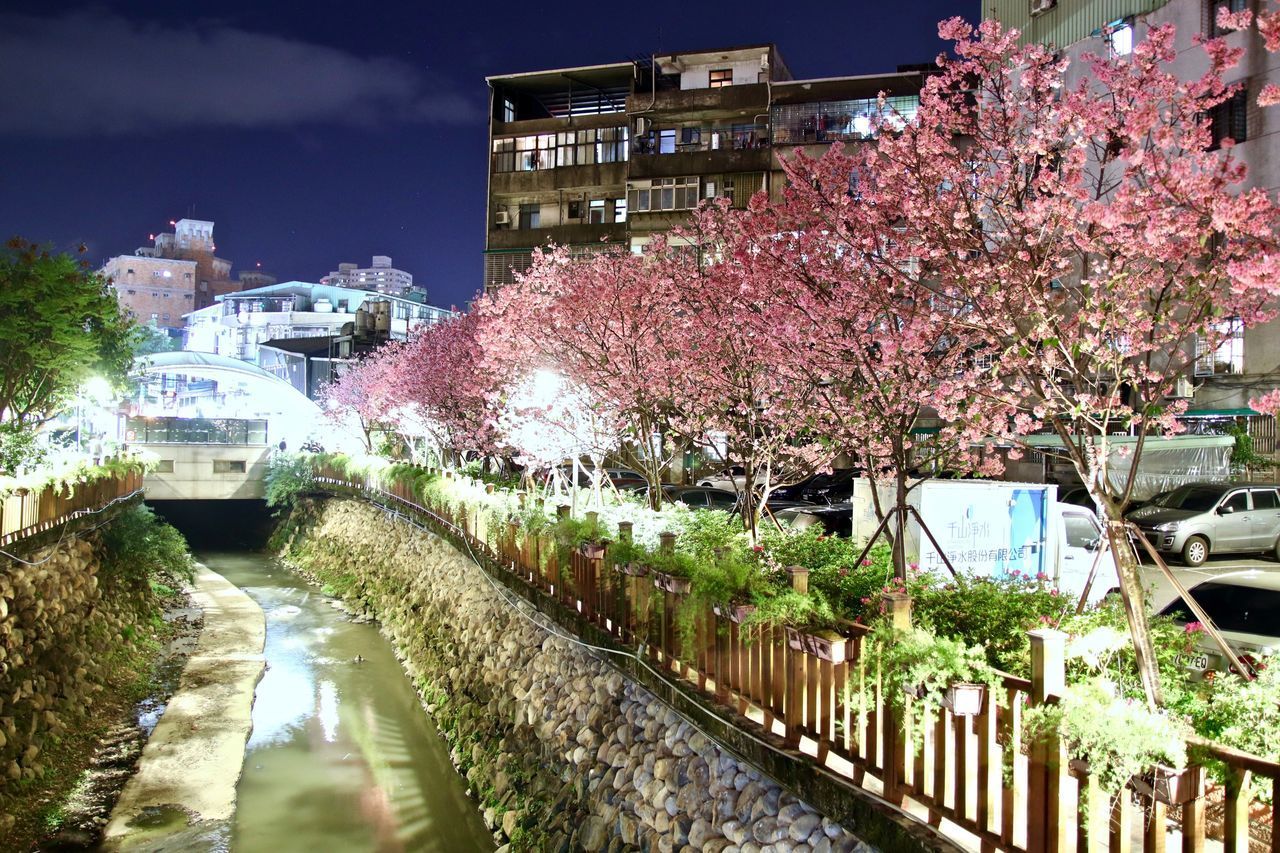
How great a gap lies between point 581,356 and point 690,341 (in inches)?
120

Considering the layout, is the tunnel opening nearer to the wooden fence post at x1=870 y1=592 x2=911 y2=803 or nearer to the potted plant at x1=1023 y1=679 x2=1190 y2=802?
the wooden fence post at x1=870 y1=592 x2=911 y2=803

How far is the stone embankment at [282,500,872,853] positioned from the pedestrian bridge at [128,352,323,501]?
23124mm

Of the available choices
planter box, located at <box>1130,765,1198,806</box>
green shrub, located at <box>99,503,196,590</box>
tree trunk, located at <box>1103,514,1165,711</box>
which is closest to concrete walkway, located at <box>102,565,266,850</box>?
green shrub, located at <box>99,503,196,590</box>

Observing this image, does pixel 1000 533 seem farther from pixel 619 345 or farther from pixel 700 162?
pixel 700 162

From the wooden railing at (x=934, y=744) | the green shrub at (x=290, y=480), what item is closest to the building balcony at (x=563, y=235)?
the green shrub at (x=290, y=480)

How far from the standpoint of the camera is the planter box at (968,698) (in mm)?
5062

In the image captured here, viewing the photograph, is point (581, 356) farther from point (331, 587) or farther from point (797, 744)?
point (331, 587)

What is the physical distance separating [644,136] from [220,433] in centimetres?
2473

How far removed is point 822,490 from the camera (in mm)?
28953

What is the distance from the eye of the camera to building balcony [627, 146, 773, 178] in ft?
124

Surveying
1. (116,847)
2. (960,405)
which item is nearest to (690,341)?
(960,405)

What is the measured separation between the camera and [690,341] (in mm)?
14461

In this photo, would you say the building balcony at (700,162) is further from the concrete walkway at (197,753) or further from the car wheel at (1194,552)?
the concrete walkway at (197,753)

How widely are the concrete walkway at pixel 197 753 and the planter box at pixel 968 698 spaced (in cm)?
1084
